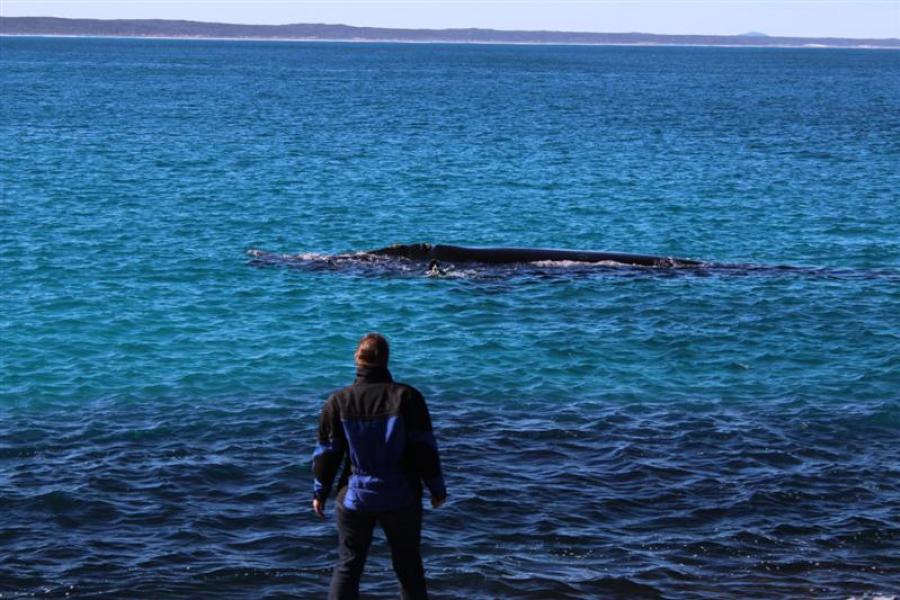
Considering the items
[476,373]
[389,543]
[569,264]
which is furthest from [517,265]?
[389,543]

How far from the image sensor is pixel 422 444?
11.1 metres

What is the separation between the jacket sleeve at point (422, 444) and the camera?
1102cm

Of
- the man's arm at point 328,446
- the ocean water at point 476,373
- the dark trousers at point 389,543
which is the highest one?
the man's arm at point 328,446

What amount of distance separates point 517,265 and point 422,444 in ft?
79.2

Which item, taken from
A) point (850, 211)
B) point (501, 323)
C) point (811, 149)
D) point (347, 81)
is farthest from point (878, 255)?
point (347, 81)

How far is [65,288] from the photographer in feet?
108

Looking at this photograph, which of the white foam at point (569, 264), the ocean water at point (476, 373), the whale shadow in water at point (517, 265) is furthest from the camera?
the white foam at point (569, 264)

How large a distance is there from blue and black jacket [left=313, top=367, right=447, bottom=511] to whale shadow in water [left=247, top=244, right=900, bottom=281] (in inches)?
894

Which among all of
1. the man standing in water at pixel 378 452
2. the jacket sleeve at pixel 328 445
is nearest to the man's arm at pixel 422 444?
the man standing in water at pixel 378 452

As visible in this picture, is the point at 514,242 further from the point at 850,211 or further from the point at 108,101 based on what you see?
the point at 108,101

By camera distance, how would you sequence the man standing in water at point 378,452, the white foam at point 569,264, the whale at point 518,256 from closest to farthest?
the man standing in water at point 378,452 → the white foam at point 569,264 → the whale at point 518,256

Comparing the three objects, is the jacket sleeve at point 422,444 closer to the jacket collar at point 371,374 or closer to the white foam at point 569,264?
the jacket collar at point 371,374

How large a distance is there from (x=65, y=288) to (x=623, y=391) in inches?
668

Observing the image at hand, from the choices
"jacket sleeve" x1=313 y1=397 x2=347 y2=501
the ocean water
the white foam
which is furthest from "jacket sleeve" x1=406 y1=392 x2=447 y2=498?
the white foam
